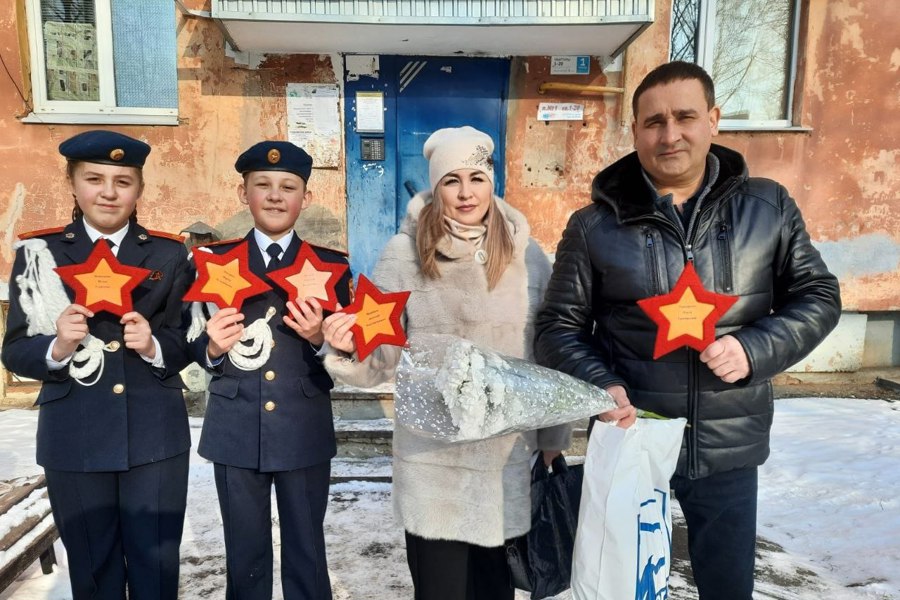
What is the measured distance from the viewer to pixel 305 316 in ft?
6.07

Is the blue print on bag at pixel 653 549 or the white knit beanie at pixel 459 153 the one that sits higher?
the white knit beanie at pixel 459 153

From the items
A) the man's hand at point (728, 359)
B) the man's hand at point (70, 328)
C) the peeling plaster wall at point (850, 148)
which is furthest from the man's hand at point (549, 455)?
the peeling plaster wall at point (850, 148)

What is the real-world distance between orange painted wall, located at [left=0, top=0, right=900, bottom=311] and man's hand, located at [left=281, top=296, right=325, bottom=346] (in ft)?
11.2

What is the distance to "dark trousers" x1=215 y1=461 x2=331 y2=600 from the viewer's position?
1.96 m

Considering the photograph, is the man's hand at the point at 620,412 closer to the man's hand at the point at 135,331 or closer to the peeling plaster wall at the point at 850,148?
the man's hand at the point at 135,331

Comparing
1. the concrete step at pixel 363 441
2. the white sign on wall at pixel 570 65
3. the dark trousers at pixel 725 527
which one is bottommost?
the concrete step at pixel 363 441

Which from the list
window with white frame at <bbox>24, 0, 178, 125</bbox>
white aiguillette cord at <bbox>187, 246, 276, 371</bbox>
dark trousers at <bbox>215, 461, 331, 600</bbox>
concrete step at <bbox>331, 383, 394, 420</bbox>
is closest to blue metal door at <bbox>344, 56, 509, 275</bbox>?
concrete step at <bbox>331, 383, 394, 420</bbox>

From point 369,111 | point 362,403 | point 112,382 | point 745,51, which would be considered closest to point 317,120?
point 369,111

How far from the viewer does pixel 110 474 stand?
1.90 metres

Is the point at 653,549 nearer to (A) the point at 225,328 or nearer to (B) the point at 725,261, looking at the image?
(B) the point at 725,261

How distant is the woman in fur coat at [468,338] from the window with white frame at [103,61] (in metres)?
4.03

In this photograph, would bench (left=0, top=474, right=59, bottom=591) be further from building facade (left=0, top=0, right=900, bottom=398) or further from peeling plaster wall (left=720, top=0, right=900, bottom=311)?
peeling plaster wall (left=720, top=0, right=900, bottom=311)

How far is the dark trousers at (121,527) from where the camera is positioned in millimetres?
1869

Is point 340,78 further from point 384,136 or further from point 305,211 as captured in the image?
point 305,211
